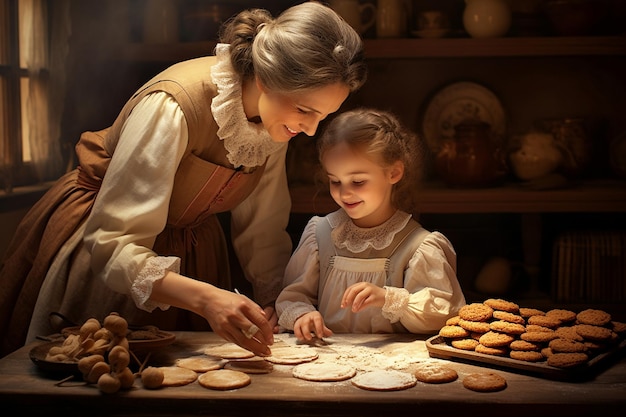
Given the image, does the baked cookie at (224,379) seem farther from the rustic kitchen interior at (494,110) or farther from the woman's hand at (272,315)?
the rustic kitchen interior at (494,110)

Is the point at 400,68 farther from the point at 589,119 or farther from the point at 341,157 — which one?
the point at 341,157

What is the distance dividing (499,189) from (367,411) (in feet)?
7.10

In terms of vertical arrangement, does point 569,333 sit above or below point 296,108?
below

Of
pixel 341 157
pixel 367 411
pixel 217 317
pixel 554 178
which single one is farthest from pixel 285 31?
pixel 554 178

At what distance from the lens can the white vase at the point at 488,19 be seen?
3738mm

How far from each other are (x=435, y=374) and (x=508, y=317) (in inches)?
13.8

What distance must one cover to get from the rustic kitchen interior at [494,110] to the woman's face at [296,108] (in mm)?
1243

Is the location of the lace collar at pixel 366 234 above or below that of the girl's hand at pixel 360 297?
above

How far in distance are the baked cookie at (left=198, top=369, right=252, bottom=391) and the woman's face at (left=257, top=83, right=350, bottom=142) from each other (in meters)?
0.71

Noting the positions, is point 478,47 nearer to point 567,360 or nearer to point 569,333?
point 569,333

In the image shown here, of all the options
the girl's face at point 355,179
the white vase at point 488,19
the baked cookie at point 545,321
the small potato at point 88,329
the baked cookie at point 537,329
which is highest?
the white vase at point 488,19

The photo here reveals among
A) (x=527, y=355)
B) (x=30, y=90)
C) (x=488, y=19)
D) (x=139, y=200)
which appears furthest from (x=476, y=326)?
(x=30, y=90)

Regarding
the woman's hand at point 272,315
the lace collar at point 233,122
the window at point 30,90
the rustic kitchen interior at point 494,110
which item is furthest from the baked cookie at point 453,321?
the window at point 30,90

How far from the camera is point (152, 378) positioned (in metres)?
1.87
